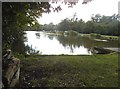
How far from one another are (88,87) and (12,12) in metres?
2.38

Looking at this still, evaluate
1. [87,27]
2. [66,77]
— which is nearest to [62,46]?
[66,77]

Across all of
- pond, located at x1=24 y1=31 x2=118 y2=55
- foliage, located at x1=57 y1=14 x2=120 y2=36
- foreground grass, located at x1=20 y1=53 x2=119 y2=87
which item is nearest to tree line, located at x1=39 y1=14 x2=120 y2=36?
foliage, located at x1=57 y1=14 x2=120 y2=36

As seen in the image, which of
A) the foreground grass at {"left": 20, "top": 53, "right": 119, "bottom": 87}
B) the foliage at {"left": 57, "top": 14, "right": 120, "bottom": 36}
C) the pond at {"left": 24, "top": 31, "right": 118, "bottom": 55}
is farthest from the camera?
the foliage at {"left": 57, "top": 14, "right": 120, "bottom": 36}

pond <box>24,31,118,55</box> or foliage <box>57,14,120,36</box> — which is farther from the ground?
foliage <box>57,14,120,36</box>

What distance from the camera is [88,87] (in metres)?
4.34

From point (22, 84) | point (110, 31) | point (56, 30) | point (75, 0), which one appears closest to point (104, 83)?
point (22, 84)

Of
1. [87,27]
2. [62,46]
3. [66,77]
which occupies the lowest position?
[62,46]

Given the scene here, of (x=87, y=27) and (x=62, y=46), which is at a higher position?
(x=87, y=27)

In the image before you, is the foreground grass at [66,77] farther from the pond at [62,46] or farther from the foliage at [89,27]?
the foliage at [89,27]

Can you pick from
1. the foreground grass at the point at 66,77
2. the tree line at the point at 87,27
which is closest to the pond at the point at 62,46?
the foreground grass at the point at 66,77

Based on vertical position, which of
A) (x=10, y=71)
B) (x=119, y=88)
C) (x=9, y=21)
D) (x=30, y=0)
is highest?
(x=30, y=0)

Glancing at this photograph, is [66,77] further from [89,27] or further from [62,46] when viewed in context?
[89,27]

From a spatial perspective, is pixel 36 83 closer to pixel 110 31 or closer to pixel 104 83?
pixel 104 83

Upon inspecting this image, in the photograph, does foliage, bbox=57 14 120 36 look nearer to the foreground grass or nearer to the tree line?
the tree line
